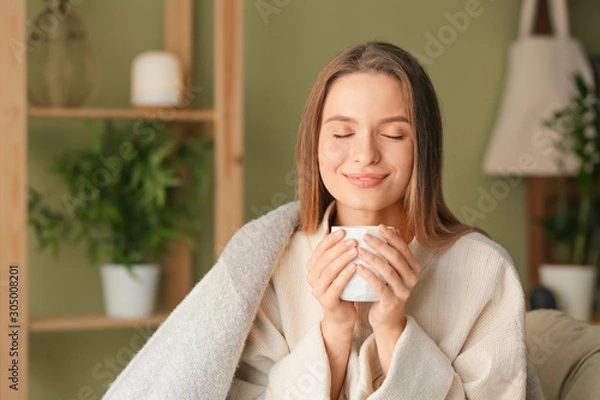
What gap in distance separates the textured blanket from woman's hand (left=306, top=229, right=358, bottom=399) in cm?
11

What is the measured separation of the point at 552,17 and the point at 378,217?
1.95 m

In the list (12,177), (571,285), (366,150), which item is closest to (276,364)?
(366,150)

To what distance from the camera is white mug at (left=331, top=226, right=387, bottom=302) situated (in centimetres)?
107

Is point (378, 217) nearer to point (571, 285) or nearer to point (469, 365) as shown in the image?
point (469, 365)

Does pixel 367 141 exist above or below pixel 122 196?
above

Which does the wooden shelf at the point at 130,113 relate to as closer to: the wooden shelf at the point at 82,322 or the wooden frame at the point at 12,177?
the wooden frame at the point at 12,177

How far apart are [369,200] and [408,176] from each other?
61 millimetres

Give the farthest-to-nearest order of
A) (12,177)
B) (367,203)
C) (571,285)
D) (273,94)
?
(571,285)
(273,94)
(12,177)
(367,203)

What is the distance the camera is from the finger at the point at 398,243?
1.06 metres

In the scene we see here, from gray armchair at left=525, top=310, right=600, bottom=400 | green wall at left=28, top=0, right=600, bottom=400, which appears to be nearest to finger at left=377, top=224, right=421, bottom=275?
gray armchair at left=525, top=310, right=600, bottom=400

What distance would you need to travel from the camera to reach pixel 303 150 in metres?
1.23

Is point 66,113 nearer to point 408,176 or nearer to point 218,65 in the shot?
point 218,65

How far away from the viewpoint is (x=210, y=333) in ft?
3.85

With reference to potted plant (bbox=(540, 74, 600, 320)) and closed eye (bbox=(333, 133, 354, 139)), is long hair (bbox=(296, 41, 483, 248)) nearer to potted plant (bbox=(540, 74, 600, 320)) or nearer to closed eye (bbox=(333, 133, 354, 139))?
closed eye (bbox=(333, 133, 354, 139))
